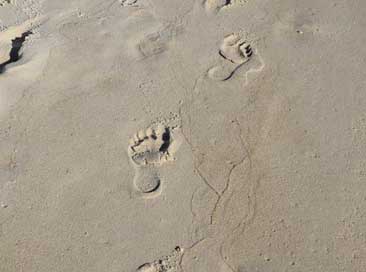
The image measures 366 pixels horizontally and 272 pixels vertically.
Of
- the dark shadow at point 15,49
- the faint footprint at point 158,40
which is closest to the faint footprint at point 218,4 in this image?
the faint footprint at point 158,40

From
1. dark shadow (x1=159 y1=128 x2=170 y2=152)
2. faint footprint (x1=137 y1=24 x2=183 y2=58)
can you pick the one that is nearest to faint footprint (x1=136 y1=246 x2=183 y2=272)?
dark shadow (x1=159 y1=128 x2=170 y2=152)

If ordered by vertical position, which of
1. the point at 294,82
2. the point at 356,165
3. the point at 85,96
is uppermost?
the point at 85,96

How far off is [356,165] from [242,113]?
144 centimetres

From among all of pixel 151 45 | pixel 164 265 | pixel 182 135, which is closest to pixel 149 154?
pixel 182 135

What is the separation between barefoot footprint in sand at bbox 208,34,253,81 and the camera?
6.78 metres

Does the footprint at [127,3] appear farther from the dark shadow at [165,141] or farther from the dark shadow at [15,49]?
the dark shadow at [165,141]

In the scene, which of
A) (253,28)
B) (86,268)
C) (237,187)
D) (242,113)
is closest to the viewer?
(86,268)

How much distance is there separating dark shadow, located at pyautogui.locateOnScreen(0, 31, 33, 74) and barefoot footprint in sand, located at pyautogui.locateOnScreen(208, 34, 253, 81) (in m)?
2.61

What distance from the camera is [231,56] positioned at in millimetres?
6949

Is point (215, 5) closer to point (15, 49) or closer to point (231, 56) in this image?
point (231, 56)

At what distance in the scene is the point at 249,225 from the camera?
5430mm

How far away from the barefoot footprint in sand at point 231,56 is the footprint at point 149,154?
→ 1.12 metres

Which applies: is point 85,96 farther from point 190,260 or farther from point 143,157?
point 190,260

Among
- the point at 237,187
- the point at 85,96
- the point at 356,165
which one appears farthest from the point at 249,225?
the point at 85,96
